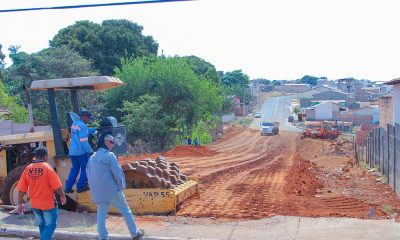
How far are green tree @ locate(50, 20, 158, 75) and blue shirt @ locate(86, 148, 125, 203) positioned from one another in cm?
3787

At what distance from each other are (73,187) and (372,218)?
5.70m

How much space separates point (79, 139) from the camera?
9.83 metres

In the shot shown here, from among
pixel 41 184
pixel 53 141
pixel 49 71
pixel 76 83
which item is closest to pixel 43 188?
pixel 41 184

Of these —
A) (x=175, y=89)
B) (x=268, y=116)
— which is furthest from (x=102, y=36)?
(x=268, y=116)

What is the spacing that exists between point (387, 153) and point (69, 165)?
10.4 m

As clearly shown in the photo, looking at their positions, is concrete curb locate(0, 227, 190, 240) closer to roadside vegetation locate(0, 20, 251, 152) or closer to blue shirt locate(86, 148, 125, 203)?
blue shirt locate(86, 148, 125, 203)

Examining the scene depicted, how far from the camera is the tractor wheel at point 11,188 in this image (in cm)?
1068

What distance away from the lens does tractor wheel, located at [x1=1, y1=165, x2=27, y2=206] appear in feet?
35.0

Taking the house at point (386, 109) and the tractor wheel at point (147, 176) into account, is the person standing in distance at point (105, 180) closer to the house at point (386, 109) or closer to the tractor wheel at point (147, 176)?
the tractor wheel at point (147, 176)

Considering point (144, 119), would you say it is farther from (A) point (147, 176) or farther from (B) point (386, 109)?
(A) point (147, 176)

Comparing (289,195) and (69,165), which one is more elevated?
(69,165)

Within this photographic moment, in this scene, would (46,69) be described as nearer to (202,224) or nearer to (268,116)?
(202,224)

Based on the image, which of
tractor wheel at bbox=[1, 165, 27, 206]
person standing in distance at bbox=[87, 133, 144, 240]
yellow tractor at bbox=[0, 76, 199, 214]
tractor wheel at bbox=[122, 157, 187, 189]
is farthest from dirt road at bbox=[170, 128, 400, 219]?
tractor wheel at bbox=[1, 165, 27, 206]

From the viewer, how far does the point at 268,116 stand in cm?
10150
